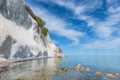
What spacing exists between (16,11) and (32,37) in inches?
706

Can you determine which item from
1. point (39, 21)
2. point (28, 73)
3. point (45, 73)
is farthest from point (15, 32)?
point (39, 21)

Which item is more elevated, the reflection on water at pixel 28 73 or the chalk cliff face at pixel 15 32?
the chalk cliff face at pixel 15 32

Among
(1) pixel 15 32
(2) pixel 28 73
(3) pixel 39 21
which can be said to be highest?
(3) pixel 39 21

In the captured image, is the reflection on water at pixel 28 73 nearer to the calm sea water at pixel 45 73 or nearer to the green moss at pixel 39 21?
the calm sea water at pixel 45 73

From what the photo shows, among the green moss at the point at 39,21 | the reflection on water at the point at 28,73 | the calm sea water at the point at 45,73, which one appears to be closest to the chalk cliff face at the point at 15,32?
the calm sea water at the point at 45,73

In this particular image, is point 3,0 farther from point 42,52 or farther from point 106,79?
point 42,52

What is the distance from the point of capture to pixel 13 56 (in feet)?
147

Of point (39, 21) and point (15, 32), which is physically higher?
point (39, 21)

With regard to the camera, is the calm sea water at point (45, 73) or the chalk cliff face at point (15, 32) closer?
the calm sea water at point (45, 73)

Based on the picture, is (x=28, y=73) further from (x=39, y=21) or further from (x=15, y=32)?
(x=39, y=21)

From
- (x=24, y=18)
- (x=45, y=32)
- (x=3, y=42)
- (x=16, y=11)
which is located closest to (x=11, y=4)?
(x=16, y=11)

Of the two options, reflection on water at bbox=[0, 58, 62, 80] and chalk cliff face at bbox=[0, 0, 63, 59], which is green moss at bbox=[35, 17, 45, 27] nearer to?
chalk cliff face at bbox=[0, 0, 63, 59]

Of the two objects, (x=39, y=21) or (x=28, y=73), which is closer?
(x=28, y=73)

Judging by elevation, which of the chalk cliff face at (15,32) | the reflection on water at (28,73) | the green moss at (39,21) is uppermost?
the green moss at (39,21)
